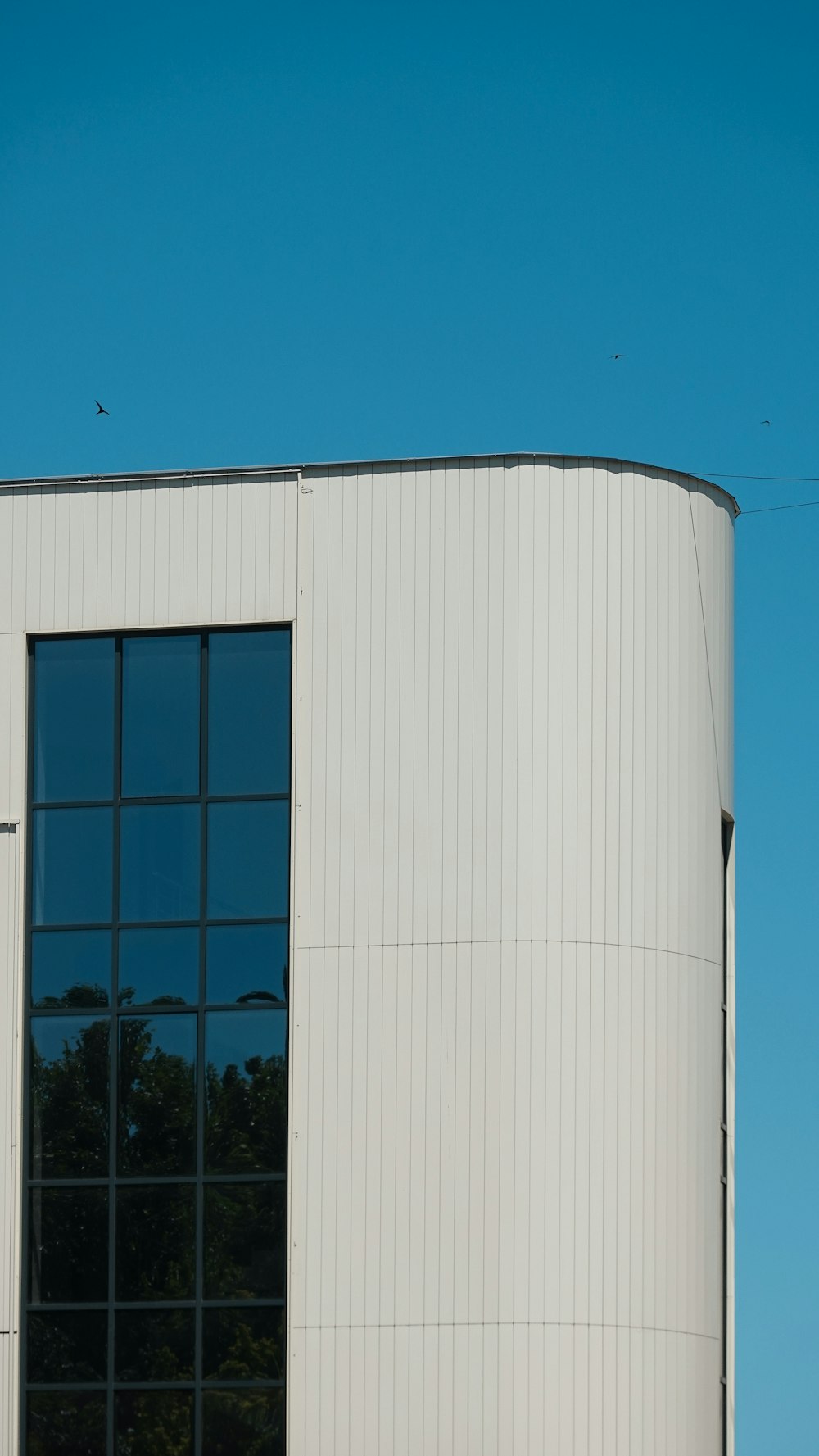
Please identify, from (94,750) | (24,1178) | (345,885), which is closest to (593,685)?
(345,885)

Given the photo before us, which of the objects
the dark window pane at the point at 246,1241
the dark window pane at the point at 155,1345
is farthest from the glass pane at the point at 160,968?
the dark window pane at the point at 155,1345

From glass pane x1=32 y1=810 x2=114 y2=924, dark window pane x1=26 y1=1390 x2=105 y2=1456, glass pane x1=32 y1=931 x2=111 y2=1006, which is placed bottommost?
dark window pane x1=26 y1=1390 x2=105 y2=1456

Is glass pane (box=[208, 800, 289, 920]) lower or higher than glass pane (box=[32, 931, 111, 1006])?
higher

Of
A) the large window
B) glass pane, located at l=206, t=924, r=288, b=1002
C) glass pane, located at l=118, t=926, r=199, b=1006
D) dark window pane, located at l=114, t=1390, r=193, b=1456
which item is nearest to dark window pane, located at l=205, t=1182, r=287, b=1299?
the large window

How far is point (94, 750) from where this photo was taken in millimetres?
26203

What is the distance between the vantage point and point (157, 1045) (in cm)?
2547

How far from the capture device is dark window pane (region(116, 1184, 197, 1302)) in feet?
81.8

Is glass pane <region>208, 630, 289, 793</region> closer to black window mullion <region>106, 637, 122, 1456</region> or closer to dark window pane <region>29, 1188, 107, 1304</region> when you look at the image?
black window mullion <region>106, 637, 122, 1456</region>

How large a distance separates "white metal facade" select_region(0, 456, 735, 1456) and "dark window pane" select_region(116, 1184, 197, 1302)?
1.24 meters

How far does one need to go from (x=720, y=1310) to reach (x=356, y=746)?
7494 millimetres

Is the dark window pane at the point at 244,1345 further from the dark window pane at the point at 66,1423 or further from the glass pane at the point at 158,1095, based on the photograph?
the glass pane at the point at 158,1095

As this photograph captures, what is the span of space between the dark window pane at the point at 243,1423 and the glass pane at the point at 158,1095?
8.05 ft

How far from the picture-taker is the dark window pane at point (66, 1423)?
24.8 m

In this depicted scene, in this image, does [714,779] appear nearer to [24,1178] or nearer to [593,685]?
[593,685]
